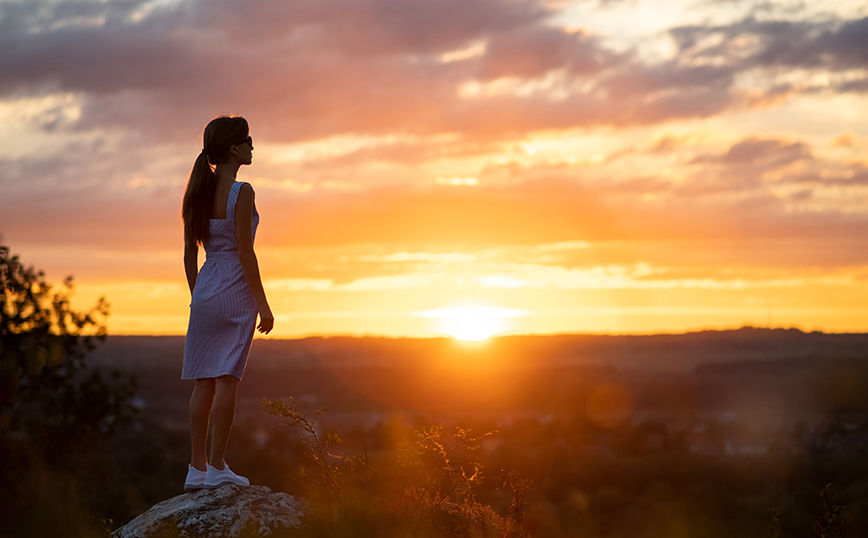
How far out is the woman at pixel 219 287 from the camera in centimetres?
561

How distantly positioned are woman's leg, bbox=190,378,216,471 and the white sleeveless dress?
12cm

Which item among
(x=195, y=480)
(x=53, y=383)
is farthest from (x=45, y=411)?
(x=195, y=480)

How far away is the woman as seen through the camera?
18.4ft

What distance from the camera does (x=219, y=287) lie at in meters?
5.69

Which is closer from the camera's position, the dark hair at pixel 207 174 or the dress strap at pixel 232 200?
the dress strap at pixel 232 200

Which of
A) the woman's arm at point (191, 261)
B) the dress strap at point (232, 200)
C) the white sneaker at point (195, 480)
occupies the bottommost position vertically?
the white sneaker at point (195, 480)

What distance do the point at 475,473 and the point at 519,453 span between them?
43830 millimetres

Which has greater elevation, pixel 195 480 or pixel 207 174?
pixel 207 174

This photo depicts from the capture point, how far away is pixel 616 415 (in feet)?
304

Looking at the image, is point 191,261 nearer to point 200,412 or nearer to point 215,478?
point 200,412

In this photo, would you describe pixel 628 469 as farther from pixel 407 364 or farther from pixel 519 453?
pixel 407 364

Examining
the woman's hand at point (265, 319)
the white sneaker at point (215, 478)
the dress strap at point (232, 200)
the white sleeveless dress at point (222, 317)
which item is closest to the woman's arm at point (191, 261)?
the white sleeveless dress at point (222, 317)

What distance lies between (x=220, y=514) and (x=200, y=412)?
0.71 meters

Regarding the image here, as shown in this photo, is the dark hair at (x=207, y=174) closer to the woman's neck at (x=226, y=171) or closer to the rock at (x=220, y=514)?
the woman's neck at (x=226, y=171)
